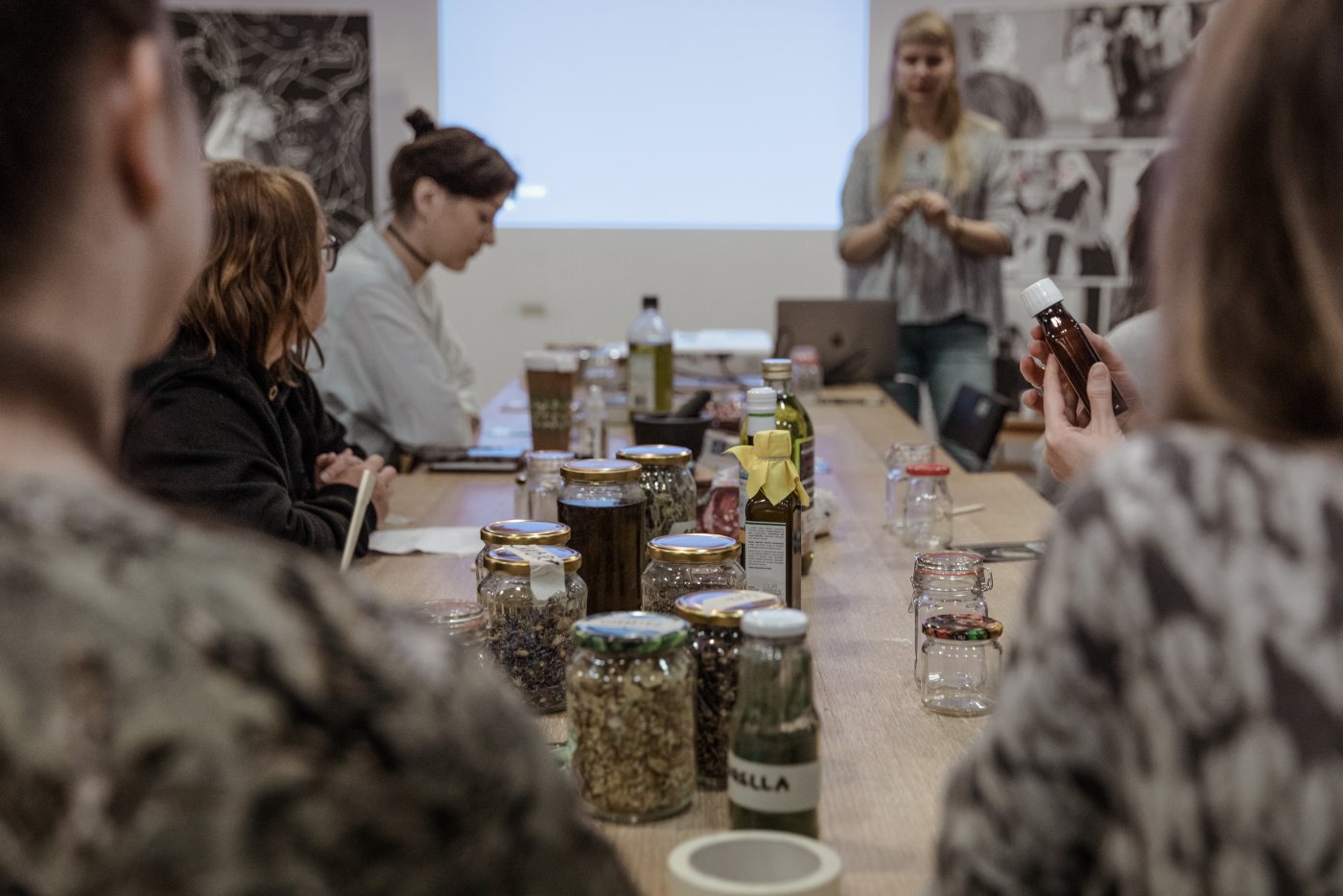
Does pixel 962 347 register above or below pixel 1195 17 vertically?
below

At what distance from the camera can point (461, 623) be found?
116 cm

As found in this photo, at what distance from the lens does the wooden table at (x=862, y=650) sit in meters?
0.99

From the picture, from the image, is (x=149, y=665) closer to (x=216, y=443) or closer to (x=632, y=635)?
(x=632, y=635)

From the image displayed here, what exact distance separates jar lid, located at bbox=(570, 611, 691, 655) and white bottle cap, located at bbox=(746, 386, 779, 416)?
48cm

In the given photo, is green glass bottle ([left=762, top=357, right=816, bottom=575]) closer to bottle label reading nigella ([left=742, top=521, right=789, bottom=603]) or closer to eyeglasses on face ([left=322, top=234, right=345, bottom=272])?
bottle label reading nigella ([left=742, top=521, right=789, bottom=603])

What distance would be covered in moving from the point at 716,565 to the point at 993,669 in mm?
301

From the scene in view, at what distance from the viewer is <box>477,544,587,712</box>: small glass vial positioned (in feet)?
4.04

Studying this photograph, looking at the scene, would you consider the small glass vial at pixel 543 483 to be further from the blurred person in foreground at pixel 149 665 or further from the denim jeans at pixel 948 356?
the denim jeans at pixel 948 356

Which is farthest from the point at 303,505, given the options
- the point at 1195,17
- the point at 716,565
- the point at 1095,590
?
the point at 1195,17

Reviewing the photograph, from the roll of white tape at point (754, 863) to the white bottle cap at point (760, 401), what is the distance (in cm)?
64

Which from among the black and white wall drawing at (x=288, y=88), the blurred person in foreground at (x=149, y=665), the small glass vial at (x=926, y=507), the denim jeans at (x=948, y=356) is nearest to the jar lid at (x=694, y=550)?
the blurred person in foreground at (x=149, y=665)

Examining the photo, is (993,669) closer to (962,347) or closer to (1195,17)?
(962,347)

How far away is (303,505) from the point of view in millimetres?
1963

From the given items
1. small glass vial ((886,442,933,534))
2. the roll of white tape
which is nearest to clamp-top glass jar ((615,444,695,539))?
small glass vial ((886,442,933,534))
